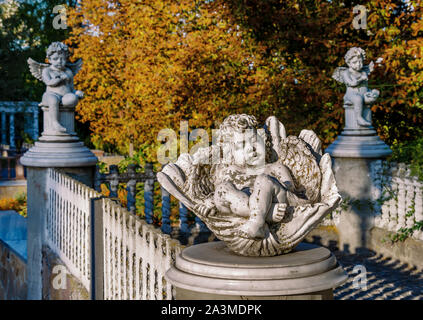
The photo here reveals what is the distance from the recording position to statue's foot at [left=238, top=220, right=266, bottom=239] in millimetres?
2820

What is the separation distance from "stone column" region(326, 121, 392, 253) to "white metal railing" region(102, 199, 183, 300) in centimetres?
487

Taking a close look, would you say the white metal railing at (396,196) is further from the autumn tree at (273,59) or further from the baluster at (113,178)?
the baluster at (113,178)

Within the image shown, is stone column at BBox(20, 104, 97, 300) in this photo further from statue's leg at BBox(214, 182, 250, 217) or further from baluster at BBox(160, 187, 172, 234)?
statue's leg at BBox(214, 182, 250, 217)

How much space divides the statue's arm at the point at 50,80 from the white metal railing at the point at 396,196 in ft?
15.9

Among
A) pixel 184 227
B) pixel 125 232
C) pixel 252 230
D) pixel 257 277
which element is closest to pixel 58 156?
pixel 184 227

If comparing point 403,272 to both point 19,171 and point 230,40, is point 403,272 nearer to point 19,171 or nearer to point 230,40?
point 230,40

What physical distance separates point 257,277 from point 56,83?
6.24 meters

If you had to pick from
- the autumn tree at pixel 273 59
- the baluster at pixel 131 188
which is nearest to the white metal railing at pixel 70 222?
the baluster at pixel 131 188

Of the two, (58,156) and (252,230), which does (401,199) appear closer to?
(58,156)

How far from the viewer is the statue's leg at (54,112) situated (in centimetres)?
815

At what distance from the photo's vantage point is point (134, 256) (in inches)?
Result: 169

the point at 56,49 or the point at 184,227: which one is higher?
the point at 56,49

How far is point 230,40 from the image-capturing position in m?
12.6

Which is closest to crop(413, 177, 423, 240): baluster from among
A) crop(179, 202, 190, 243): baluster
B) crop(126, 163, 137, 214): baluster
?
crop(179, 202, 190, 243): baluster
